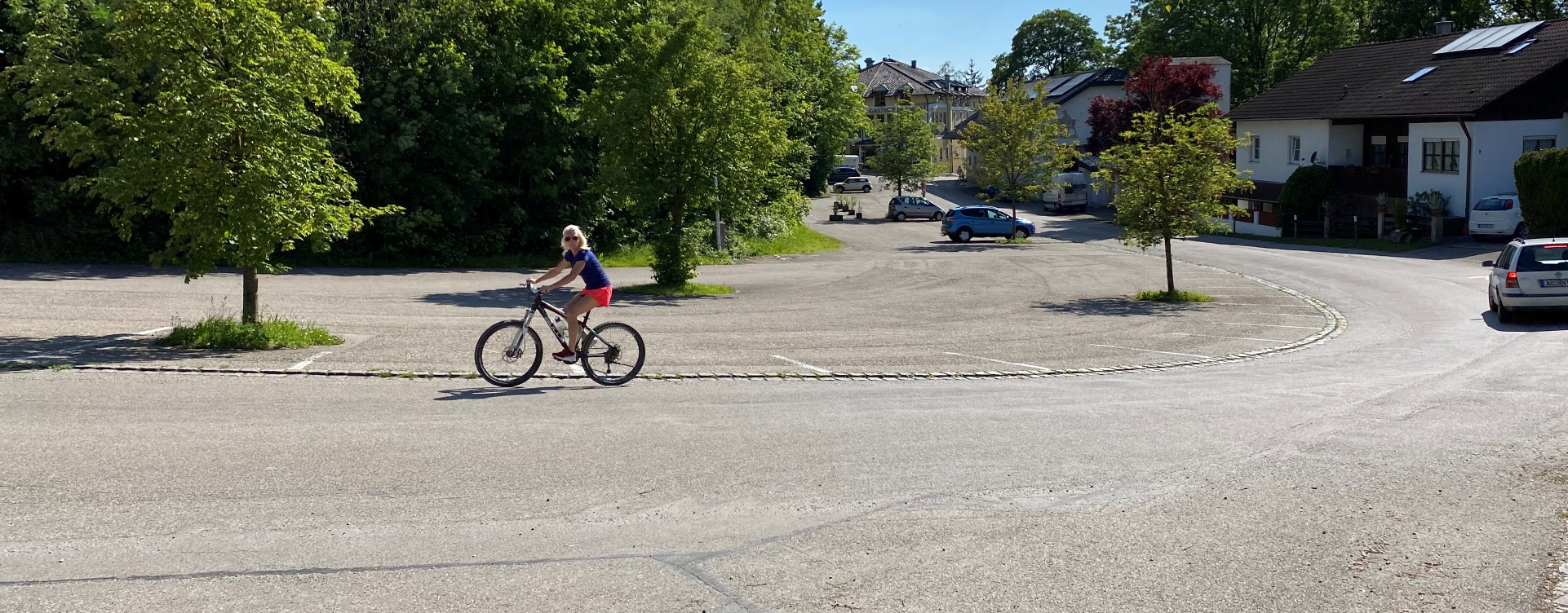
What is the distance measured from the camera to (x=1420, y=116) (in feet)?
145

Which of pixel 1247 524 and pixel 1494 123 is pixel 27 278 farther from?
pixel 1494 123

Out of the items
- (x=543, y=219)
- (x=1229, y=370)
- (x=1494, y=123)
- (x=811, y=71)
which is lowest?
(x=1229, y=370)

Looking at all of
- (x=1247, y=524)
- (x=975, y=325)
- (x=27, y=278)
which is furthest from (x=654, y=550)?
(x=27, y=278)

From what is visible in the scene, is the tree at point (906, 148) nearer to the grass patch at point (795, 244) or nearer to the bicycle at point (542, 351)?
the grass patch at point (795, 244)

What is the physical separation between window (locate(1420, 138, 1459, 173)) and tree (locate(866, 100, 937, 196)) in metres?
37.7

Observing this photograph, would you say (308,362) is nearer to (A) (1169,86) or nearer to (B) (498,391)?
(B) (498,391)

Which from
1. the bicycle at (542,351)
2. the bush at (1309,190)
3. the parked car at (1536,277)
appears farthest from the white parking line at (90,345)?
the bush at (1309,190)

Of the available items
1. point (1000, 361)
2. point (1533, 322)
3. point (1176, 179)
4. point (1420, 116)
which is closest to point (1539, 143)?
point (1420, 116)

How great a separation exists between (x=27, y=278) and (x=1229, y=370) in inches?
872

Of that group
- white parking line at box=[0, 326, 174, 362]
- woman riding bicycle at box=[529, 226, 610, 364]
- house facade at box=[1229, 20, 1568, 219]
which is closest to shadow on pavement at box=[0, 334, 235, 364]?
white parking line at box=[0, 326, 174, 362]

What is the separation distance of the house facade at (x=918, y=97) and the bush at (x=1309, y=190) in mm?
75864

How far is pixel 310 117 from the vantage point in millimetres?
15195

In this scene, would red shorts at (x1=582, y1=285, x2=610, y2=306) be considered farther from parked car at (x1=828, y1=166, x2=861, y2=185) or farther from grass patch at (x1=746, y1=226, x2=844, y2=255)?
parked car at (x1=828, y1=166, x2=861, y2=185)

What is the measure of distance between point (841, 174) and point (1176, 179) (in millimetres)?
79152
